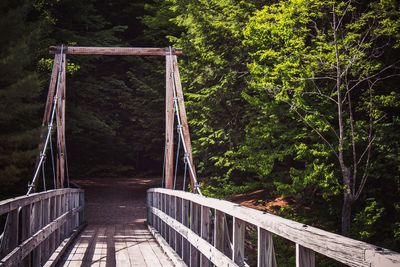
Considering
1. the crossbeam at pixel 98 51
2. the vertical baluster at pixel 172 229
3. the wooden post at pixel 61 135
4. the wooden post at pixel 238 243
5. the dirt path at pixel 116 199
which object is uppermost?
the crossbeam at pixel 98 51

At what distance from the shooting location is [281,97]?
1197 cm

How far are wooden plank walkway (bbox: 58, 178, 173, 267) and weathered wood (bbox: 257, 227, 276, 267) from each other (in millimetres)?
3999

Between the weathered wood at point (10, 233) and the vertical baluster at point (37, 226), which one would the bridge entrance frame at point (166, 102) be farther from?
the weathered wood at point (10, 233)

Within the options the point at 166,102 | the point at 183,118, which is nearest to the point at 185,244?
the point at 183,118

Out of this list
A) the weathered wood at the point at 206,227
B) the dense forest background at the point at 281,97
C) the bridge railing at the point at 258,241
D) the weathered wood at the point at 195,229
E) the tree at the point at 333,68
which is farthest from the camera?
the dense forest background at the point at 281,97

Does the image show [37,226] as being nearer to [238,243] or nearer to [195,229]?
[195,229]

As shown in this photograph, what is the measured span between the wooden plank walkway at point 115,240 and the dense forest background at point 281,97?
3208 mm

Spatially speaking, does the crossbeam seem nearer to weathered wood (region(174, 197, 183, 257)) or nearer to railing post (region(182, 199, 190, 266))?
weathered wood (region(174, 197, 183, 257))

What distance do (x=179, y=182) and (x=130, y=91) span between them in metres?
5.39

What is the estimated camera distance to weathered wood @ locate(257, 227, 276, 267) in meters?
3.16

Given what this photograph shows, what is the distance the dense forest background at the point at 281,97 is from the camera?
38.2 feet

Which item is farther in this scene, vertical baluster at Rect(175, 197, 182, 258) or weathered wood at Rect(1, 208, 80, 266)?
vertical baluster at Rect(175, 197, 182, 258)

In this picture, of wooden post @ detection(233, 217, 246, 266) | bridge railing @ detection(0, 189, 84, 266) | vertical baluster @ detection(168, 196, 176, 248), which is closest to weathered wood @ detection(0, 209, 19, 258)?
bridge railing @ detection(0, 189, 84, 266)

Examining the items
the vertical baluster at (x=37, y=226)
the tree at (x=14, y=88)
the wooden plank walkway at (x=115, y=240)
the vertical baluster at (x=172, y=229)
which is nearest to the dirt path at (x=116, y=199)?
the wooden plank walkway at (x=115, y=240)
